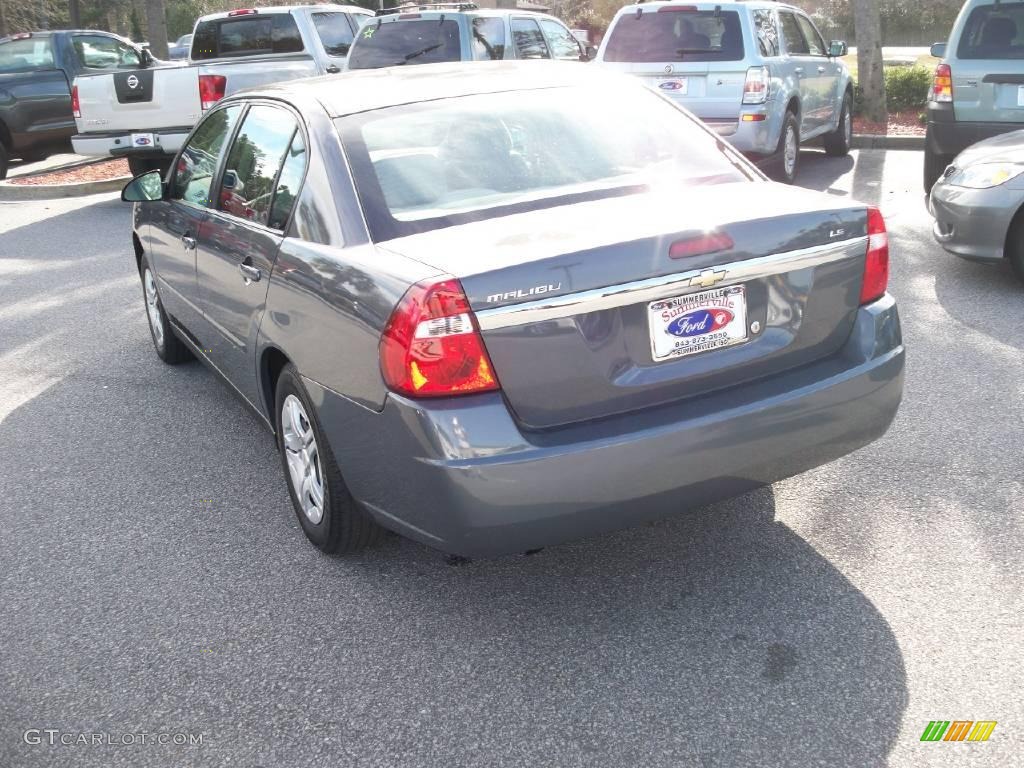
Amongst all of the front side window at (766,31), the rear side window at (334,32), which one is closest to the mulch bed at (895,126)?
the front side window at (766,31)

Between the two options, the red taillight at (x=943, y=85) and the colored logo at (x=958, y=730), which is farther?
the red taillight at (x=943, y=85)

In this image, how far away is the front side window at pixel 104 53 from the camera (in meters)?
15.7

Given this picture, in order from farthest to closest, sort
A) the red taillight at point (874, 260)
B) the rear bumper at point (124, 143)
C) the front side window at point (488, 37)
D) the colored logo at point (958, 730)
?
the rear bumper at point (124, 143) → the front side window at point (488, 37) → the red taillight at point (874, 260) → the colored logo at point (958, 730)

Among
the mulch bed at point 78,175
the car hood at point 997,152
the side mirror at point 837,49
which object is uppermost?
the side mirror at point 837,49

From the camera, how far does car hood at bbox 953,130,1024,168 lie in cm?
679

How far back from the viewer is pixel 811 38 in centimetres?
1282

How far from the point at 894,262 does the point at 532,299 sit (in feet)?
18.0

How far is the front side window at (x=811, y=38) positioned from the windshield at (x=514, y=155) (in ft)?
29.4

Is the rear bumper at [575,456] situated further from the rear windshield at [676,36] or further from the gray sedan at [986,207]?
the rear windshield at [676,36]

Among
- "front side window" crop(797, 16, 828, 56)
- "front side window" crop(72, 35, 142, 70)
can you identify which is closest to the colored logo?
"front side window" crop(797, 16, 828, 56)

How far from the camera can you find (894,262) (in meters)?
7.76

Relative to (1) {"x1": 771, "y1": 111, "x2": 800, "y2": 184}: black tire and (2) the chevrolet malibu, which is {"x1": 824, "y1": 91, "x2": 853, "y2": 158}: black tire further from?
(2) the chevrolet malibu

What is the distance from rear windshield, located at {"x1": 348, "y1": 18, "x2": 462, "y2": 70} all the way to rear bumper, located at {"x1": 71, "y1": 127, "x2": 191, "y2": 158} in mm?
2182

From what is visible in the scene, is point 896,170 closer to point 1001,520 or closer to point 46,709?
point 1001,520
